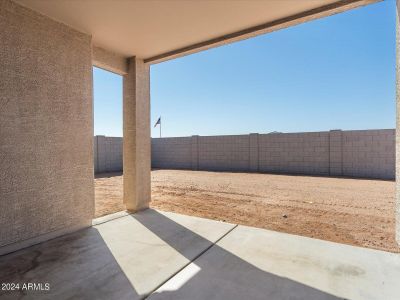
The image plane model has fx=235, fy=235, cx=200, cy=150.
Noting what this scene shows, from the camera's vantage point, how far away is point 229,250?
257 cm

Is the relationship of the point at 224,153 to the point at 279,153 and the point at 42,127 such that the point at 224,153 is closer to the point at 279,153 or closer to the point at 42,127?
the point at 279,153

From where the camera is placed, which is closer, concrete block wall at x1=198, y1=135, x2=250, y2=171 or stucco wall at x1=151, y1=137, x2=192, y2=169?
concrete block wall at x1=198, y1=135, x2=250, y2=171

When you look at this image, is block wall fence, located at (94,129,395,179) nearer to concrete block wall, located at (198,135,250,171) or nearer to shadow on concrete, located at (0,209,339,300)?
concrete block wall, located at (198,135,250,171)

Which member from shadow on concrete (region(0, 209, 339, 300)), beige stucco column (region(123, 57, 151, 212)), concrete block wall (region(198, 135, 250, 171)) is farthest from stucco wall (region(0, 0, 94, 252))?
concrete block wall (region(198, 135, 250, 171))

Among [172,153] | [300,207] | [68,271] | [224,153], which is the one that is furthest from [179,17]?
[172,153]

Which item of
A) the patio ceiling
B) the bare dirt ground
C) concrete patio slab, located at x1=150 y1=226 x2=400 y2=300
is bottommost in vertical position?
the bare dirt ground

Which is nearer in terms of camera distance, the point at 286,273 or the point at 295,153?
the point at 286,273

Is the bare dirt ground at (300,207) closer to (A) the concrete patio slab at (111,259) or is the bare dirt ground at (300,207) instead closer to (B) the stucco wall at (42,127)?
(A) the concrete patio slab at (111,259)

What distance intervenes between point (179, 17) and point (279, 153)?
979 cm

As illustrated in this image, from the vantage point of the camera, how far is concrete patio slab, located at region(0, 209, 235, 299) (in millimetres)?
1880

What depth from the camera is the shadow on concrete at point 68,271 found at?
1817mm

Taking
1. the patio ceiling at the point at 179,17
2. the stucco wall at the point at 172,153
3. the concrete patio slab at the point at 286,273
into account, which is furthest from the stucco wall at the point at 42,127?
the stucco wall at the point at 172,153

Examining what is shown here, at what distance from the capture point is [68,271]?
2133mm

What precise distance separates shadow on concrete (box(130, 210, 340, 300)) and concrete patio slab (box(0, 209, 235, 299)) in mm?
184
